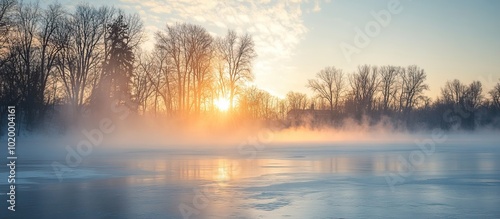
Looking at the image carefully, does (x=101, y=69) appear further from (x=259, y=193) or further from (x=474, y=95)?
(x=474, y=95)

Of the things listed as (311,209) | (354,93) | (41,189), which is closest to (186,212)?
(311,209)

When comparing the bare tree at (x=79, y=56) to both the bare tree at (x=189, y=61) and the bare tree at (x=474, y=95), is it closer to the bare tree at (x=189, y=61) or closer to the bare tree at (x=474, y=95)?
the bare tree at (x=189, y=61)

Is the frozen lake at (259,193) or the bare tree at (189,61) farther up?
the bare tree at (189,61)

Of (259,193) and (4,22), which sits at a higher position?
(4,22)

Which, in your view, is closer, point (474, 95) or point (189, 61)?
point (189, 61)

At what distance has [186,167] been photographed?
18766 mm

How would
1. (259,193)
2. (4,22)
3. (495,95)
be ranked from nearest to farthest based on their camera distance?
(259,193)
(4,22)
(495,95)

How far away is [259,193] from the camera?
37.7 ft

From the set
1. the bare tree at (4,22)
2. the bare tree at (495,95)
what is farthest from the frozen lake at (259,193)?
the bare tree at (495,95)

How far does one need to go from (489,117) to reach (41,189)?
3307 inches

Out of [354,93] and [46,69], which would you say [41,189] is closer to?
[46,69]

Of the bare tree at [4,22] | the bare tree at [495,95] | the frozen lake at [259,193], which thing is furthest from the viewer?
the bare tree at [495,95]

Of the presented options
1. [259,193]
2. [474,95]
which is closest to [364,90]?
[474,95]

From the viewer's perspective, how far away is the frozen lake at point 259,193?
Result: 9.07 m
